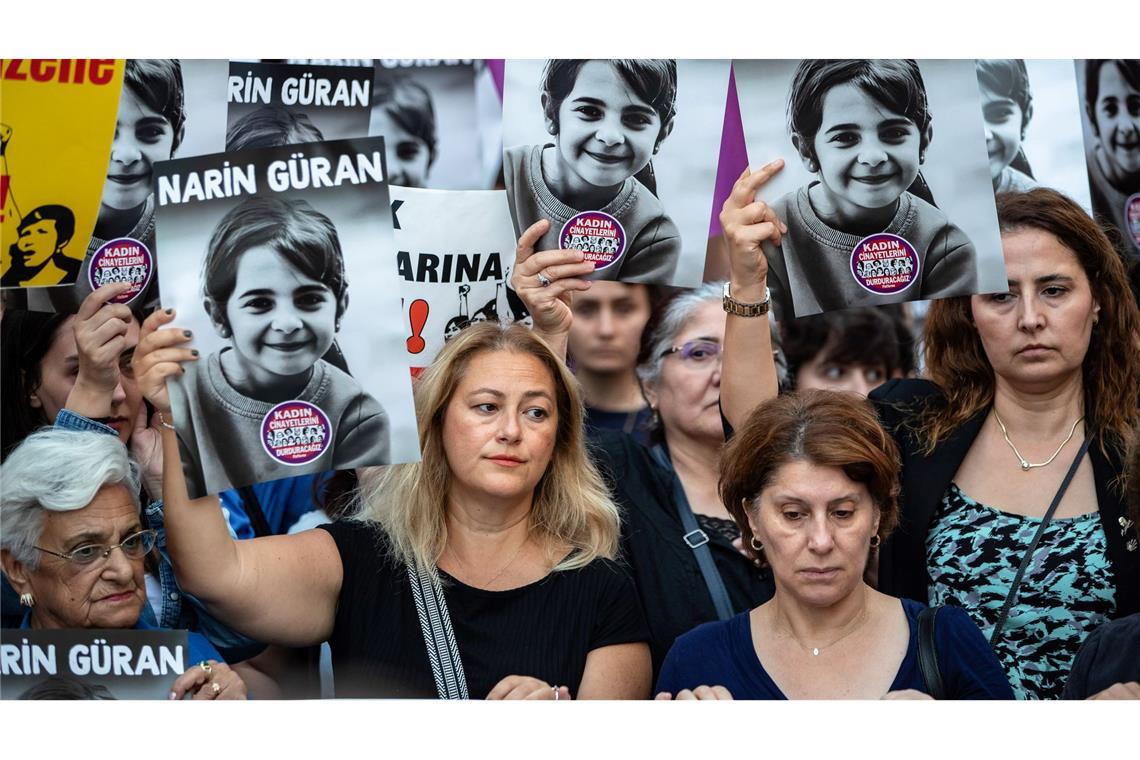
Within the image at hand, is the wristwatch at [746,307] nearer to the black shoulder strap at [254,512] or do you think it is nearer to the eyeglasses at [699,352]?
the eyeglasses at [699,352]

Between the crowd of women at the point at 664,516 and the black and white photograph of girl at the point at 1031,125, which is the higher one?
the black and white photograph of girl at the point at 1031,125

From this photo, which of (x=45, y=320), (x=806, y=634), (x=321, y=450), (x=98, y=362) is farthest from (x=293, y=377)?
(x=806, y=634)

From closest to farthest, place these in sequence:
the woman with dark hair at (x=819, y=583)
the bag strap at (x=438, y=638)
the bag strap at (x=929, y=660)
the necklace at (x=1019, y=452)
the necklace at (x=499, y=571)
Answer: the bag strap at (x=929, y=660) < the woman with dark hair at (x=819, y=583) < the bag strap at (x=438, y=638) < the necklace at (x=499, y=571) < the necklace at (x=1019, y=452)

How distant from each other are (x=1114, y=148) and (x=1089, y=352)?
674 mm

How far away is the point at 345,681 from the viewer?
3482mm

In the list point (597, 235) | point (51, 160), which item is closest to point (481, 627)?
point (597, 235)

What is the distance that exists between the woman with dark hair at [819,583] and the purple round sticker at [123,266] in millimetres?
1835

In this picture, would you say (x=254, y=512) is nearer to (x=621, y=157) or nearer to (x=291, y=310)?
(x=291, y=310)

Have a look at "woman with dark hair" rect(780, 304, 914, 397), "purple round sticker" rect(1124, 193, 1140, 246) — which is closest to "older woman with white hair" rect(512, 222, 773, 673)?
"woman with dark hair" rect(780, 304, 914, 397)

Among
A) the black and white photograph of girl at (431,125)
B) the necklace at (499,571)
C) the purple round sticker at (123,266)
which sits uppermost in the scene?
the black and white photograph of girl at (431,125)

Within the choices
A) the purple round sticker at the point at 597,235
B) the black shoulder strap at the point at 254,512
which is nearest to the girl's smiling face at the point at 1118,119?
the purple round sticker at the point at 597,235

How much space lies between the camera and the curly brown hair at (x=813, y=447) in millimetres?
3236

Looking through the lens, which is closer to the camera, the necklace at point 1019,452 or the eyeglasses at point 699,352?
the necklace at point 1019,452

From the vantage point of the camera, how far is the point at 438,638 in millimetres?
3383
